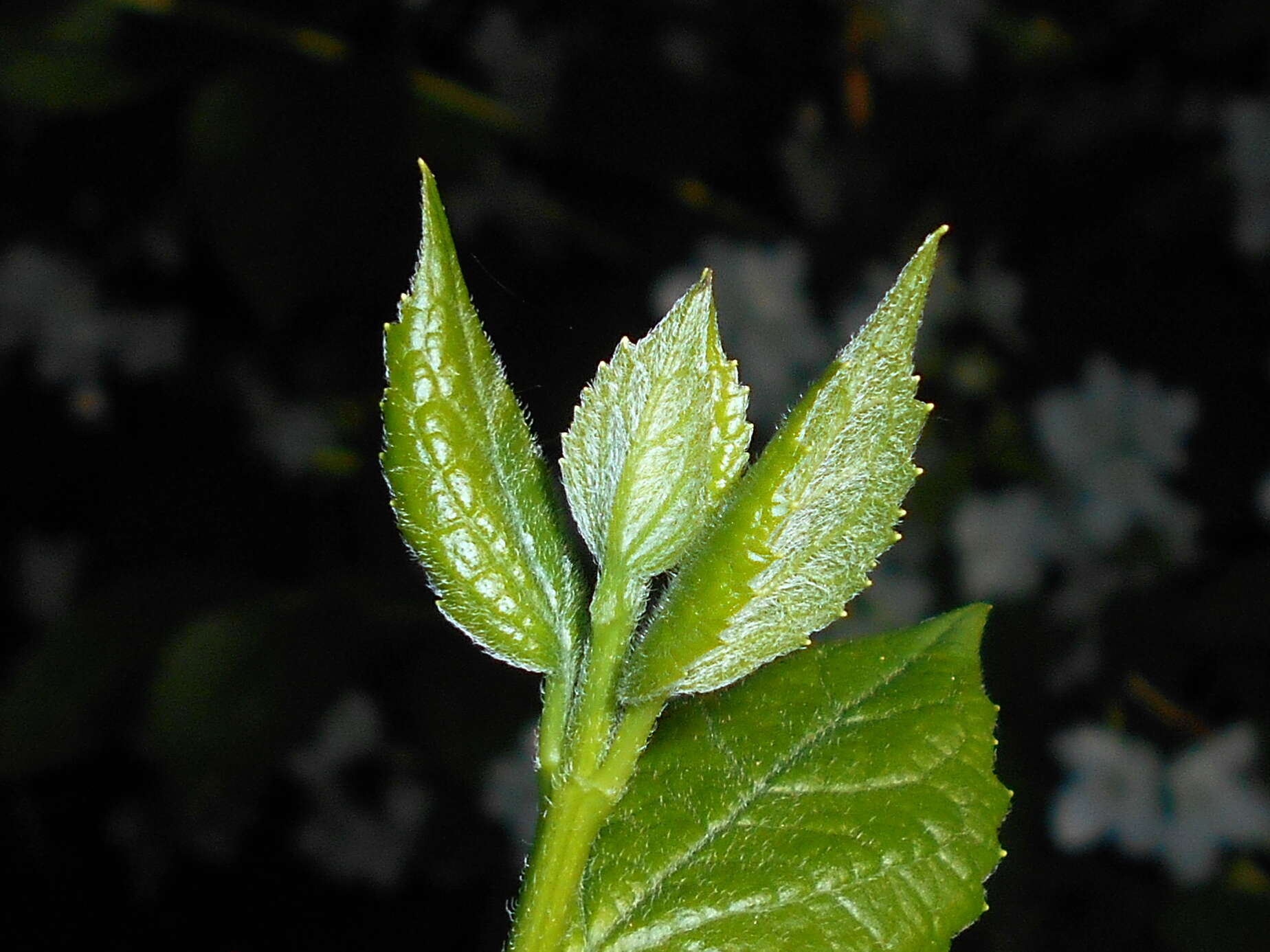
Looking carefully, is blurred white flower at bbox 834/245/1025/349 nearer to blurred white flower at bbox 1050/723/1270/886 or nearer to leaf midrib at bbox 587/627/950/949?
blurred white flower at bbox 1050/723/1270/886

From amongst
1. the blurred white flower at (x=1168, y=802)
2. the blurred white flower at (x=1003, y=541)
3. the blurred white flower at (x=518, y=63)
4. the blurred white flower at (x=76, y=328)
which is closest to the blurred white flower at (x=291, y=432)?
the blurred white flower at (x=76, y=328)

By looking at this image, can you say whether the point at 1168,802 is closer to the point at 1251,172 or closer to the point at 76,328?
the point at 1251,172

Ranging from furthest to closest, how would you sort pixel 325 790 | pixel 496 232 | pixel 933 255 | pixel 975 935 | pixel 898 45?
pixel 325 790 < pixel 496 232 < pixel 898 45 < pixel 975 935 < pixel 933 255

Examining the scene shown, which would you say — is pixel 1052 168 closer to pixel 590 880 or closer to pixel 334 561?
pixel 334 561

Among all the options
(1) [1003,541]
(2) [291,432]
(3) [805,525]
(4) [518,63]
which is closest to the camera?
(3) [805,525]

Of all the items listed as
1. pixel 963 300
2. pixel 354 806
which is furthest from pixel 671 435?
pixel 354 806

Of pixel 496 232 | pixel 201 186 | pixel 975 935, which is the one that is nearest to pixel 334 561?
pixel 496 232

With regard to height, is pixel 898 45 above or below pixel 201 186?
above
